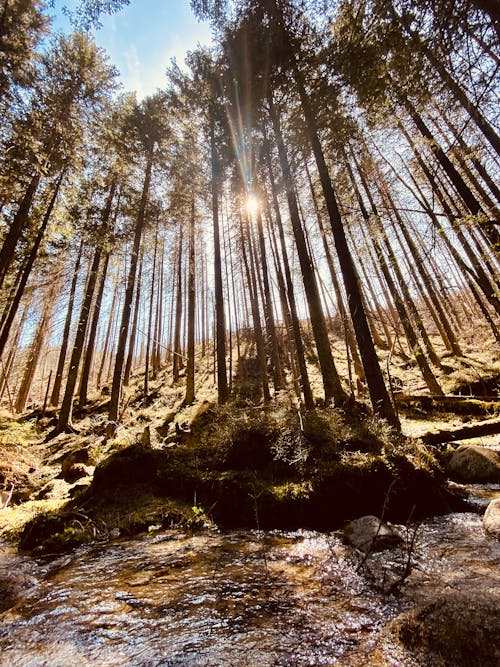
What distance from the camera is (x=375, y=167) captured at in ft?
43.9

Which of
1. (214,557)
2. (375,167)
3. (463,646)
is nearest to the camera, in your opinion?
(463,646)

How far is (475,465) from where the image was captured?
18.5ft

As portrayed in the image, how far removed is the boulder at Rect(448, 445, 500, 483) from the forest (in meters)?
0.04

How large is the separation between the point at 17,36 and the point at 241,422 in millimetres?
13302

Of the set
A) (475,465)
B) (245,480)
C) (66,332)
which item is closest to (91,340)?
(66,332)

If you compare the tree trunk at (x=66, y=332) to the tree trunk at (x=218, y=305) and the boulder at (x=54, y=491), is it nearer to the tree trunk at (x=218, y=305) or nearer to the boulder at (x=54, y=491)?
the tree trunk at (x=218, y=305)

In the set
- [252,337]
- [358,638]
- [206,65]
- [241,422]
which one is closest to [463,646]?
[358,638]

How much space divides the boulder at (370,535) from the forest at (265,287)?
0.13 feet

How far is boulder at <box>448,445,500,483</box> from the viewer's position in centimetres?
548

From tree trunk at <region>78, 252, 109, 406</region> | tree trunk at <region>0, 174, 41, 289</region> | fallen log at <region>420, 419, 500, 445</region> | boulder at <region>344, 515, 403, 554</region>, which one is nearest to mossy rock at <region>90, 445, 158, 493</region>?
boulder at <region>344, 515, 403, 554</region>

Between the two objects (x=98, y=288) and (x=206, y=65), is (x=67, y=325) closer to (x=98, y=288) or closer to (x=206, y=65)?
(x=98, y=288)

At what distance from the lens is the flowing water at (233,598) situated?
2029mm

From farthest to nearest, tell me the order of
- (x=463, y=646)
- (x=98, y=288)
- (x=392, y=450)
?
1. (x=98, y=288)
2. (x=392, y=450)
3. (x=463, y=646)

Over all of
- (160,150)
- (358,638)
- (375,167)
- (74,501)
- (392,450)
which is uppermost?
(160,150)
